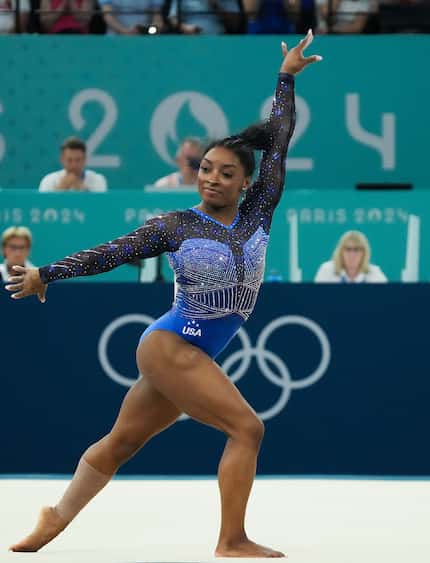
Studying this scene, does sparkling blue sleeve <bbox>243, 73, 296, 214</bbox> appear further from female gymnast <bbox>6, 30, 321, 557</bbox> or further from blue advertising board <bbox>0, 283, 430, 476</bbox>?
blue advertising board <bbox>0, 283, 430, 476</bbox>

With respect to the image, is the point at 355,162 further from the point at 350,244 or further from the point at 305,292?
the point at 305,292

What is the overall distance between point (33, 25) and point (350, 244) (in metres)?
3.22

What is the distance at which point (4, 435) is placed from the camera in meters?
7.56

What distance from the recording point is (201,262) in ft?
14.0

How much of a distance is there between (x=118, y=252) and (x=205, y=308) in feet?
1.10

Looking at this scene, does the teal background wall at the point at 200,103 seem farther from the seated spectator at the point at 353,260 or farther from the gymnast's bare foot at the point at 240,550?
the gymnast's bare foot at the point at 240,550

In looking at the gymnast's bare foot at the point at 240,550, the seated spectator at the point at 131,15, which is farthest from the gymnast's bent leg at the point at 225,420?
the seated spectator at the point at 131,15

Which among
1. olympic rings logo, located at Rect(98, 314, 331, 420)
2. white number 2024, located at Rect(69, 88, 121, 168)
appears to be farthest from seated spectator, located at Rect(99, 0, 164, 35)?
olympic rings logo, located at Rect(98, 314, 331, 420)

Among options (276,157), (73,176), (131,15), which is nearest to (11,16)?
(131,15)

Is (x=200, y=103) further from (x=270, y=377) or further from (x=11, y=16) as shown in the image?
(x=270, y=377)

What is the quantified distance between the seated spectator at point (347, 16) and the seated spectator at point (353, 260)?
88.5 inches

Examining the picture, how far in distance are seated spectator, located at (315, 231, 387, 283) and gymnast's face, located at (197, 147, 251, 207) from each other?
3948 millimetres

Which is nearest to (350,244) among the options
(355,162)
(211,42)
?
(355,162)

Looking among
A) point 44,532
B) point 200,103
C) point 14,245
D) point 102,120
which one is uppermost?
point 200,103
